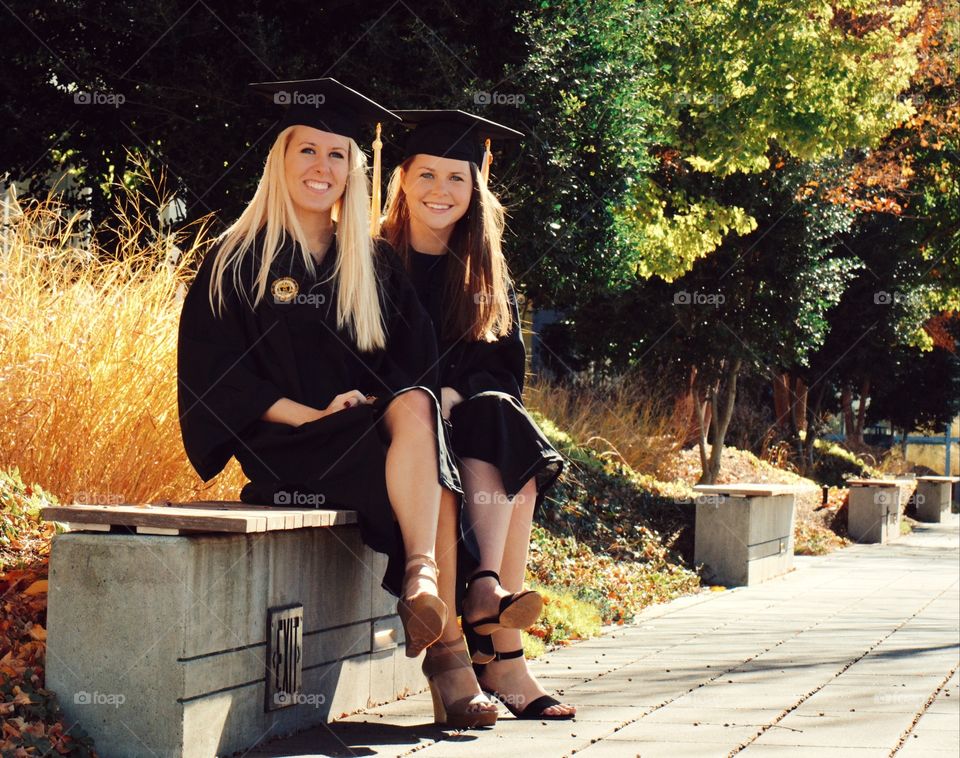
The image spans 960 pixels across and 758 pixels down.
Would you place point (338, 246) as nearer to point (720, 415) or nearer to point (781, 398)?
point (720, 415)

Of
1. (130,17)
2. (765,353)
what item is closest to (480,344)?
(130,17)

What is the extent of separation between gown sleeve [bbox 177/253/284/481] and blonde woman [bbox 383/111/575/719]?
2.40 ft

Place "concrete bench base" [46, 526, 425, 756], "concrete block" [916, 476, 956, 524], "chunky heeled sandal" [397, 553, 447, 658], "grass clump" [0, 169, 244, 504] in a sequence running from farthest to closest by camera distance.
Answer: "concrete block" [916, 476, 956, 524], "grass clump" [0, 169, 244, 504], "chunky heeled sandal" [397, 553, 447, 658], "concrete bench base" [46, 526, 425, 756]

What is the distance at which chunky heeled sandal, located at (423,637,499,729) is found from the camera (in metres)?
4.40

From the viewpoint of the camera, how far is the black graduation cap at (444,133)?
5094mm

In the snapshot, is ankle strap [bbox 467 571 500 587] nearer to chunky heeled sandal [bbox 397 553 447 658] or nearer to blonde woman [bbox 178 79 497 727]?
blonde woman [bbox 178 79 497 727]

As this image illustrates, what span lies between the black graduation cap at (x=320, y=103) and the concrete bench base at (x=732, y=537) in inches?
245

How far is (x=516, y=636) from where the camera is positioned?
15.2 ft

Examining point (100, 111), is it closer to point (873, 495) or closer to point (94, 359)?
point (94, 359)

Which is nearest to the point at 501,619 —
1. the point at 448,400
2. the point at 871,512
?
the point at 448,400

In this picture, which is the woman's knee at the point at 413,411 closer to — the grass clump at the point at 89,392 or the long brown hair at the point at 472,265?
the long brown hair at the point at 472,265

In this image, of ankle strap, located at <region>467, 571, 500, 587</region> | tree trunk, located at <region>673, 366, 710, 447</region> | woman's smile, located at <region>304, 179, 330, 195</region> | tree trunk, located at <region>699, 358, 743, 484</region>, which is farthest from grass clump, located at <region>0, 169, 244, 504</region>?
tree trunk, located at <region>673, 366, 710, 447</region>

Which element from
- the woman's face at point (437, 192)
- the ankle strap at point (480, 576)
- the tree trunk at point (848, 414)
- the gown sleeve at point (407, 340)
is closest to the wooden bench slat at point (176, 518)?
the ankle strap at point (480, 576)

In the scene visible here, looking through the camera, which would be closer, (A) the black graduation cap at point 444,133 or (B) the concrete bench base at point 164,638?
(B) the concrete bench base at point 164,638
